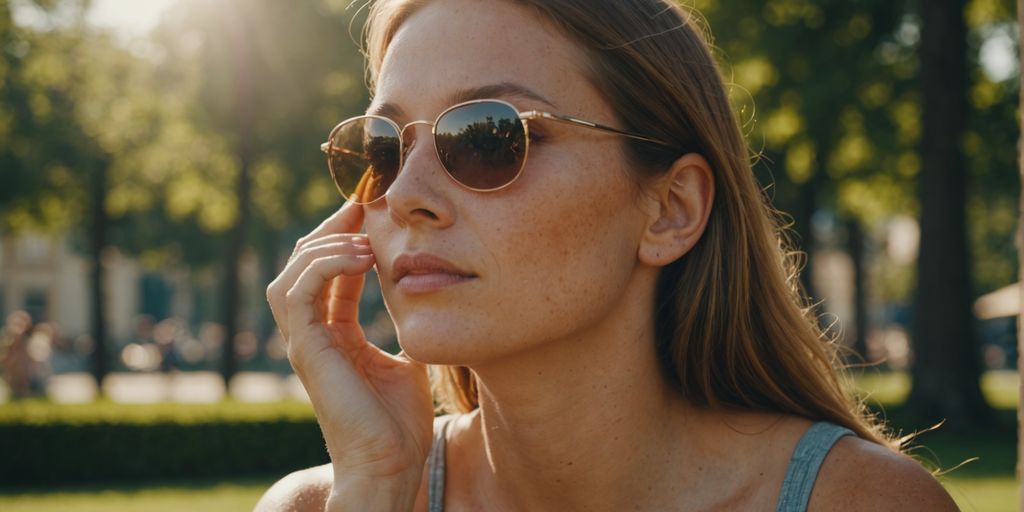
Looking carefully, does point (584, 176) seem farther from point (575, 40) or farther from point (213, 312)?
point (213, 312)

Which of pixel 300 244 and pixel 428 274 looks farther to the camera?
pixel 300 244

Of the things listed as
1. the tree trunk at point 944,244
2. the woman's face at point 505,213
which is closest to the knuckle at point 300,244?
the woman's face at point 505,213

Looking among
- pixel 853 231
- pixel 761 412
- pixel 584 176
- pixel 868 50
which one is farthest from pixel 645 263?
pixel 853 231

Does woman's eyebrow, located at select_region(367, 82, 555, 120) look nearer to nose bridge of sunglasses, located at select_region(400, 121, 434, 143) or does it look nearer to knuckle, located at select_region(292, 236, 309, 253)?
nose bridge of sunglasses, located at select_region(400, 121, 434, 143)

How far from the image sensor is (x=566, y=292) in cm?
263

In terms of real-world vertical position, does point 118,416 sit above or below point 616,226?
below

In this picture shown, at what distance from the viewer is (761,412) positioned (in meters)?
2.98

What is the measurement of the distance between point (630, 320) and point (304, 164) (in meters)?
26.0

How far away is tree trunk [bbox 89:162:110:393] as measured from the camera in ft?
89.6

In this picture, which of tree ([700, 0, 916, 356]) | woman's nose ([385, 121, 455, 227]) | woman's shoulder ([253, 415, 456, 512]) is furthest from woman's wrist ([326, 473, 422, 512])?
tree ([700, 0, 916, 356])

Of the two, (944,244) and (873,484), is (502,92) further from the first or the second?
(944,244)

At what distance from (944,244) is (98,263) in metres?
21.1

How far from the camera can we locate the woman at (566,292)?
2615 millimetres

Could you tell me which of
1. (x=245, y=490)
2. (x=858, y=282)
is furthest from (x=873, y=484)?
(x=858, y=282)
